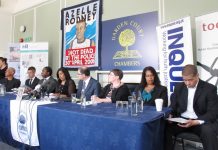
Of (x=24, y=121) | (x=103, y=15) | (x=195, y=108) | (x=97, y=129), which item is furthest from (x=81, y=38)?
(x=97, y=129)

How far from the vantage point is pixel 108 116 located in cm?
183

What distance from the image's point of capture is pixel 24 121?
261cm

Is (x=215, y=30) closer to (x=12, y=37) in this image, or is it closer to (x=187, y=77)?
(x=187, y=77)

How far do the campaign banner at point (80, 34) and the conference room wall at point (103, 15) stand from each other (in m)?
0.19

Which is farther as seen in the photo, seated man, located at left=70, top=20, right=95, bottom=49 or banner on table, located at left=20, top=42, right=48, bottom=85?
banner on table, located at left=20, top=42, right=48, bottom=85

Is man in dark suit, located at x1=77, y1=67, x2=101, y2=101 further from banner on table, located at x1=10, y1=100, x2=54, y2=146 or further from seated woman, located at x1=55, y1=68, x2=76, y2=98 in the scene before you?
banner on table, located at x1=10, y1=100, x2=54, y2=146

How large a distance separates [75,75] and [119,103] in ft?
9.78

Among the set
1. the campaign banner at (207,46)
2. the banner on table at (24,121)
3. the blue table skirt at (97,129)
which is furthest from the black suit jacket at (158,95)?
the banner on table at (24,121)

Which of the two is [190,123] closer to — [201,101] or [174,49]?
[201,101]

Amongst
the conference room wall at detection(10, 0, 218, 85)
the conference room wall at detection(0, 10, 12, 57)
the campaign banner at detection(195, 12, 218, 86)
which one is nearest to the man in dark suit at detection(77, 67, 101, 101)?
the conference room wall at detection(10, 0, 218, 85)

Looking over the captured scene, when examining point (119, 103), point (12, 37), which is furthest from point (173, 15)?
point (12, 37)

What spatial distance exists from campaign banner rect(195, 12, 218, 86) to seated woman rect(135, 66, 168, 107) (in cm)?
58

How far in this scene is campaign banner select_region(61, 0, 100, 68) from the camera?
456 centimetres

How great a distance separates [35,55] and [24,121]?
3.13m
